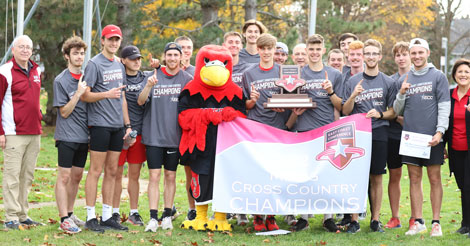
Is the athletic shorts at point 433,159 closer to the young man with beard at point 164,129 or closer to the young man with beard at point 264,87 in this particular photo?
the young man with beard at point 264,87

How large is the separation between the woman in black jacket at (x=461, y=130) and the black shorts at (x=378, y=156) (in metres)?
0.77

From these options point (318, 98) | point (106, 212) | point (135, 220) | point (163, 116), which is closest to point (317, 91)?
Result: point (318, 98)

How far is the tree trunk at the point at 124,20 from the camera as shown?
1938 centimetres

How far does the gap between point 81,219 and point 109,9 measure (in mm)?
11837

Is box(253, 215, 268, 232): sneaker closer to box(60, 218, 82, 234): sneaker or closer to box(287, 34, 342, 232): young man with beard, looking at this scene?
box(287, 34, 342, 232): young man with beard

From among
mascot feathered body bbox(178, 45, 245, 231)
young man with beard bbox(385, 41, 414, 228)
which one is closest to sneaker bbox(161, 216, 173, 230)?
mascot feathered body bbox(178, 45, 245, 231)

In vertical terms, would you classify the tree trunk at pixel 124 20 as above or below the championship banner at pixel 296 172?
above

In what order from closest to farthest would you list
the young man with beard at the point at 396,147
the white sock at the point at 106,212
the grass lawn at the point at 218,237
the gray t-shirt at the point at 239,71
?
the grass lawn at the point at 218,237
the white sock at the point at 106,212
the young man with beard at the point at 396,147
the gray t-shirt at the point at 239,71

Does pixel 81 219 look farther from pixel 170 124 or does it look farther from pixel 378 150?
→ pixel 378 150

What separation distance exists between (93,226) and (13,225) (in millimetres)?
991

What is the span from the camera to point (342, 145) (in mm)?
7547

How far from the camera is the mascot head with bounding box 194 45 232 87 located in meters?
7.38

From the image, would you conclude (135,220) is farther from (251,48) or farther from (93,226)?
(251,48)

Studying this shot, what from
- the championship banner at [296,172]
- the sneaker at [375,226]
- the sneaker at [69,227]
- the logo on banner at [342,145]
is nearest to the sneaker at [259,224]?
the championship banner at [296,172]
